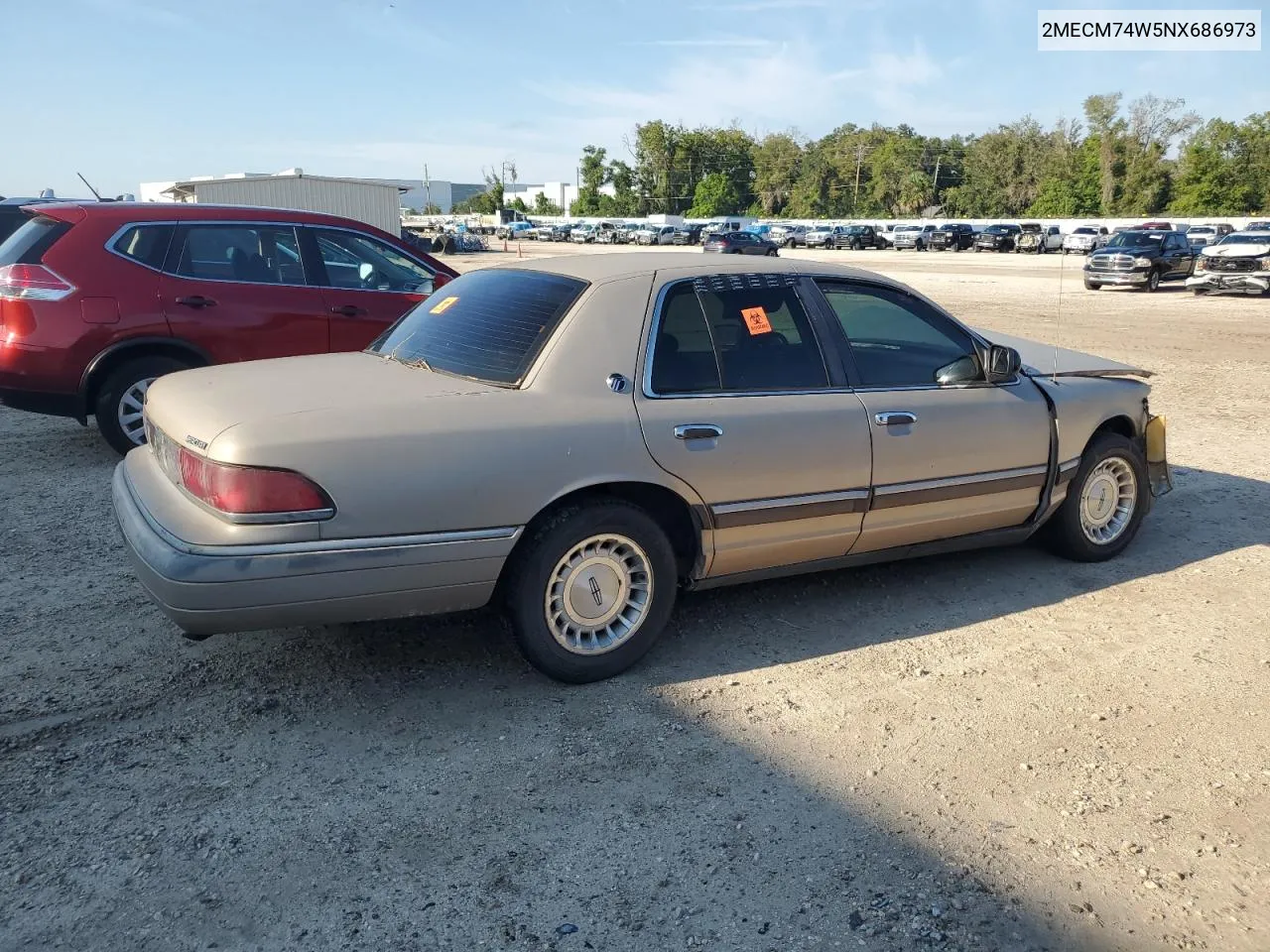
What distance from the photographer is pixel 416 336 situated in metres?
4.31

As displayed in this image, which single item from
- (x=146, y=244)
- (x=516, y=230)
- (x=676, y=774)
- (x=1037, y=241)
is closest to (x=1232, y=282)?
(x=146, y=244)

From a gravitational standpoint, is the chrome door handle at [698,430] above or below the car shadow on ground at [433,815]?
above

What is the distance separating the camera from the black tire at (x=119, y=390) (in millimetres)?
6582

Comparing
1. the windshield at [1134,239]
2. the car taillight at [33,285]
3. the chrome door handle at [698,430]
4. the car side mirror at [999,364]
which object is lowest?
the windshield at [1134,239]

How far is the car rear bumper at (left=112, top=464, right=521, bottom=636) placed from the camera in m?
3.13

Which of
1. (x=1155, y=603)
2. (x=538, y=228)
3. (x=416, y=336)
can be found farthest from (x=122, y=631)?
(x=538, y=228)

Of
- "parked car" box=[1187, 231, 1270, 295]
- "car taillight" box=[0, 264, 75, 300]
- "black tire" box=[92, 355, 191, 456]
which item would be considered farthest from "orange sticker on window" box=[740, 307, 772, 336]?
"parked car" box=[1187, 231, 1270, 295]

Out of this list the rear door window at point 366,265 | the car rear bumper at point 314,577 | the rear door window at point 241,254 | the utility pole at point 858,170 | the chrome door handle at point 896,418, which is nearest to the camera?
the car rear bumper at point 314,577

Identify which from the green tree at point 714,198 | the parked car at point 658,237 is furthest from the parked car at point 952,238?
the green tree at point 714,198

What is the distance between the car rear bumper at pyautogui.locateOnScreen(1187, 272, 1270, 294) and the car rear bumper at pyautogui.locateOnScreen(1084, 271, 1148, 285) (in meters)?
1.91

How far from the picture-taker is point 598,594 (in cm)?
373

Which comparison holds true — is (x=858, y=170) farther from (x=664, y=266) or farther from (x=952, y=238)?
(x=664, y=266)

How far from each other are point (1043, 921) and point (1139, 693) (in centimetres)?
155

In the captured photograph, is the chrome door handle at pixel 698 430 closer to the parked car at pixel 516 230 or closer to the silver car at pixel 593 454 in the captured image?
the silver car at pixel 593 454
